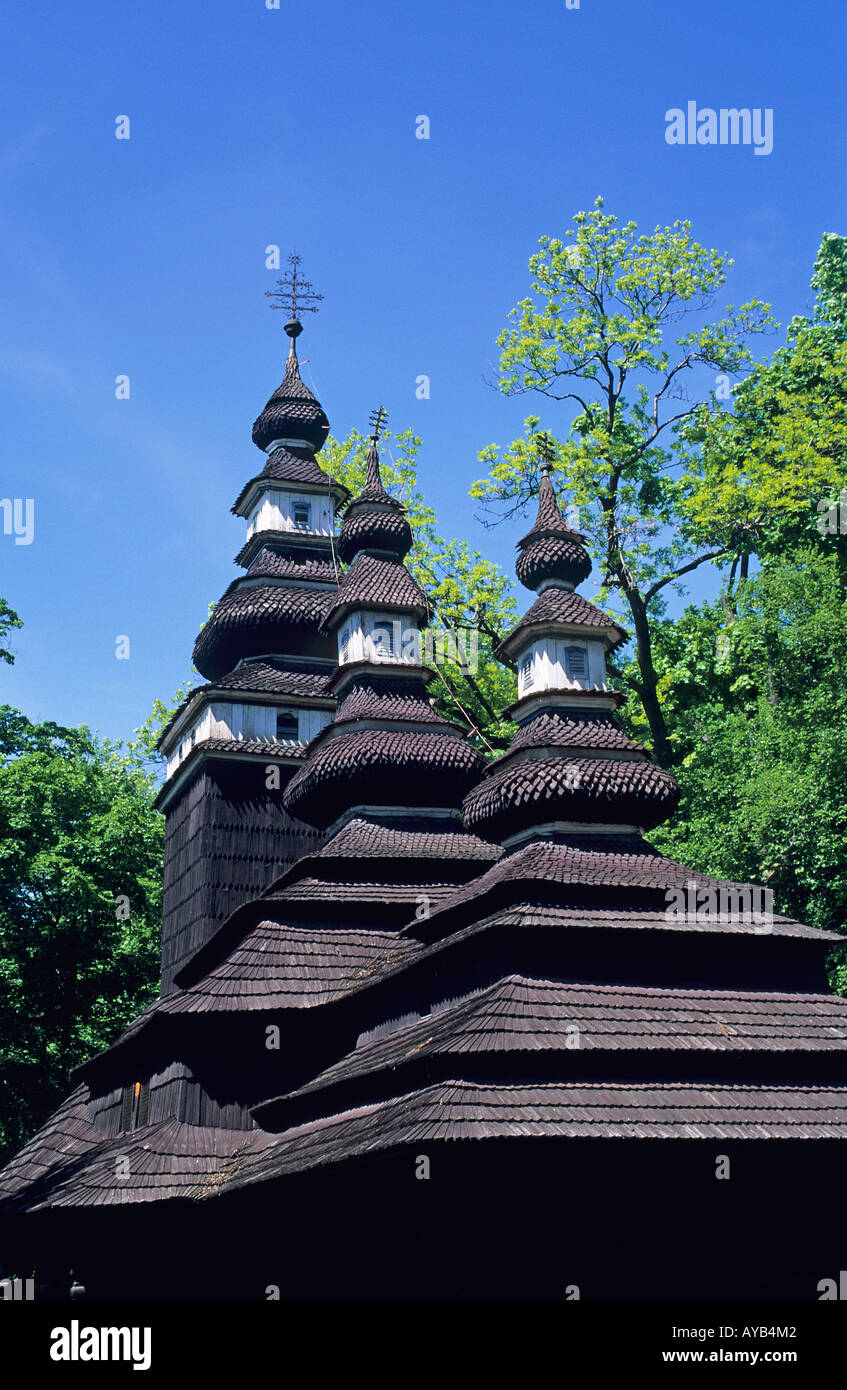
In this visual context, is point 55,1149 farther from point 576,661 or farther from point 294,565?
point 576,661

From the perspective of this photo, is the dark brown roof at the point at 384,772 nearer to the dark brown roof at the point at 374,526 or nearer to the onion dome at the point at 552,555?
the onion dome at the point at 552,555

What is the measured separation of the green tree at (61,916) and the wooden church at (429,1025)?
4.24m

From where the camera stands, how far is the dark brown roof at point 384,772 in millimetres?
22531

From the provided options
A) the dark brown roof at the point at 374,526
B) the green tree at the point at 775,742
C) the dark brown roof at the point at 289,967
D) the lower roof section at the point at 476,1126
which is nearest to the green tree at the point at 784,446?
the green tree at the point at 775,742

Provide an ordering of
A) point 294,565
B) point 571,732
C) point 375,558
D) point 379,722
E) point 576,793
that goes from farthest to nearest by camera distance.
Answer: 1. point 294,565
2. point 375,558
3. point 379,722
4. point 571,732
5. point 576,793

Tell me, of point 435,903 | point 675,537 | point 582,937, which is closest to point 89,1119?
point 435,903

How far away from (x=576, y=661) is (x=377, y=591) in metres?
5.46

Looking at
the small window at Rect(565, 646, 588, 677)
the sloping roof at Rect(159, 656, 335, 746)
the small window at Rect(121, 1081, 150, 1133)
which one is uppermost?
the sloping roof at Rect(159, 656, 335, 746)

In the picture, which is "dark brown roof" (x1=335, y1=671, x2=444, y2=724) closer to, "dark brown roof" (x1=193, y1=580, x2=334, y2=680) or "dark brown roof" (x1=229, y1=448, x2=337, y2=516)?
"dark brown roof" (x1=193, y1=580, x2=334, y2=680)

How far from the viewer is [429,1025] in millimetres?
16719

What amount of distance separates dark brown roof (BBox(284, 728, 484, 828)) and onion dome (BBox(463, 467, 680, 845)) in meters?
2.60

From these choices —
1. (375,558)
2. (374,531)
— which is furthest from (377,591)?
(374,531)

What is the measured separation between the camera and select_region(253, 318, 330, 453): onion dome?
30953mm

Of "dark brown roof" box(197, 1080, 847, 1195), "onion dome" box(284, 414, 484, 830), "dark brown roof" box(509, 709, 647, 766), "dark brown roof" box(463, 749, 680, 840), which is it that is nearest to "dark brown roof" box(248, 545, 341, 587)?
"onion dome" box(284, 414, 484, 830)
